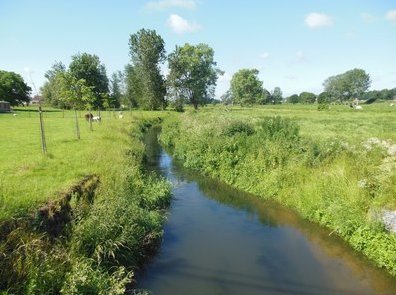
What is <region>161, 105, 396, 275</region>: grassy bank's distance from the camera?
40.1 ft

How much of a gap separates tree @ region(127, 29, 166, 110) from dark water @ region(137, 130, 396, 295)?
66.1 meters

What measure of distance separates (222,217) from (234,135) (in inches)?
395

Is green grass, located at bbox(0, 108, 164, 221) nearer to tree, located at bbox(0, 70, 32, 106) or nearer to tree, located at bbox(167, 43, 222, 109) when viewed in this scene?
tree, located at bbox(167, 43, 222, 109)

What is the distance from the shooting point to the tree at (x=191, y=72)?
89.3 meters

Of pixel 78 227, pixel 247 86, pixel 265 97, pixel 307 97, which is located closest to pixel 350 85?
pixel 307 97

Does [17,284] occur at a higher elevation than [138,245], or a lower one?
higher

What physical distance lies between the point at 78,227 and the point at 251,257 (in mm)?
5599

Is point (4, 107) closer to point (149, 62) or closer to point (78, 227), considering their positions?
point (149, 62)

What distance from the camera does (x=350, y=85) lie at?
164250 millimetres

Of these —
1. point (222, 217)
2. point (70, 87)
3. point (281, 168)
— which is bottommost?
point (222, 217)

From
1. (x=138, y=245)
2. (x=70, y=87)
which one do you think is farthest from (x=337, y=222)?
(x=70, y=87)

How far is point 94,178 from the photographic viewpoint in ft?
45.8

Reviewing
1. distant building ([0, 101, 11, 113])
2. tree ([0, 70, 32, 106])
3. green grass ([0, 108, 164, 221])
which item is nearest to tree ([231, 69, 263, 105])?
tree ([0, 70, 32, 106])

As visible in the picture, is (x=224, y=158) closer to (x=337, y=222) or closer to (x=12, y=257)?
(x=337, y=222)
